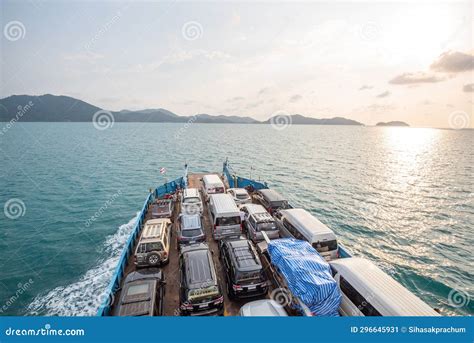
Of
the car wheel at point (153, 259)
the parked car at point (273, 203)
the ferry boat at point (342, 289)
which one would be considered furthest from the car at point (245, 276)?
the parked car at point (273, 203)

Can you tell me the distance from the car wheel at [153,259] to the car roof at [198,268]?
2.13 meters

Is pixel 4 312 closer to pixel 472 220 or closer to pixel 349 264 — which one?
pixel 349 264

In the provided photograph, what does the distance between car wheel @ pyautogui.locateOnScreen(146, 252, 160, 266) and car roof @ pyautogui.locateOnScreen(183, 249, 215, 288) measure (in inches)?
83.9

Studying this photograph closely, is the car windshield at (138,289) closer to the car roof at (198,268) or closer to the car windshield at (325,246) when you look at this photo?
the car roof at (198,268)

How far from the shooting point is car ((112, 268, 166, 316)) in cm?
753

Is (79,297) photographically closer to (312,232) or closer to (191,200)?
(191,200)

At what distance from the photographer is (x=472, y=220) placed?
2675 cm

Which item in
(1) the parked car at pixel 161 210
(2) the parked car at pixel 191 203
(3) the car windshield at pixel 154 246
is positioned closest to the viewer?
(3) the car windshield at pixel 154 246

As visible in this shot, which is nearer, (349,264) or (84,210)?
(349,264)

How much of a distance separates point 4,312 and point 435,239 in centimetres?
3403

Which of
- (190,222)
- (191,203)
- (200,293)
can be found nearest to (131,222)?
(191,203)

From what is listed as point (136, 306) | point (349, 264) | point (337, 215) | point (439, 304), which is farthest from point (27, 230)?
point (439, 304)

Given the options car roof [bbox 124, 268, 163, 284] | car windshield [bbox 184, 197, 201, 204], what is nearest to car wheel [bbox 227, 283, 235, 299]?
car roof [bbox 124, 268, 163, 284]

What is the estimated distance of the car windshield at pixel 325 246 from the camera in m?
11.4
